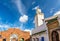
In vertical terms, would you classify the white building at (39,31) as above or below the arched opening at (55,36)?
above

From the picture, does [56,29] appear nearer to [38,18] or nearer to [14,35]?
[38,18]

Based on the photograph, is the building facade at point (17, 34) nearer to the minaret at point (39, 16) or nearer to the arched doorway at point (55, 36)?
the minaret at point (39, 16)

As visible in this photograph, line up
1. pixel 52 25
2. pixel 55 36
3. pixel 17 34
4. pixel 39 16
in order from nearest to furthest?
1. pixel 55 36
2. pixel 52 25
3. pixel 39 16
4. pixel 17 34

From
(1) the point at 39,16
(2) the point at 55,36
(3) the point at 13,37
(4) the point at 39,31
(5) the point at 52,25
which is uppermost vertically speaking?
(1) the point at 39,16

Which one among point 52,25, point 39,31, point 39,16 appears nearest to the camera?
point 52,25

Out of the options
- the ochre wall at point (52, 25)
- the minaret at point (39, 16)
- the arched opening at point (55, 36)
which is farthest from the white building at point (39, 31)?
the arched opening at point (55, 36)

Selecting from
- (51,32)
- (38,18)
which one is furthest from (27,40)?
(51,32)

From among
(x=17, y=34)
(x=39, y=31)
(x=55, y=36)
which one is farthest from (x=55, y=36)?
(x=17, y=34)

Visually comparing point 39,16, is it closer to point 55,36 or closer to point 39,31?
point 39,31

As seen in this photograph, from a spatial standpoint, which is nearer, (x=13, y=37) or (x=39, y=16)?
(x=39, y=16)

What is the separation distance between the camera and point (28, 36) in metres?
32.2

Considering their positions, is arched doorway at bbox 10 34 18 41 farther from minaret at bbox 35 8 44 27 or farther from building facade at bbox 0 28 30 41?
minaret at bbox 35 8 44 27

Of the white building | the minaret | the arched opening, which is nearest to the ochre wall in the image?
the arched opening

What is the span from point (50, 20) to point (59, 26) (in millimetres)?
1873
